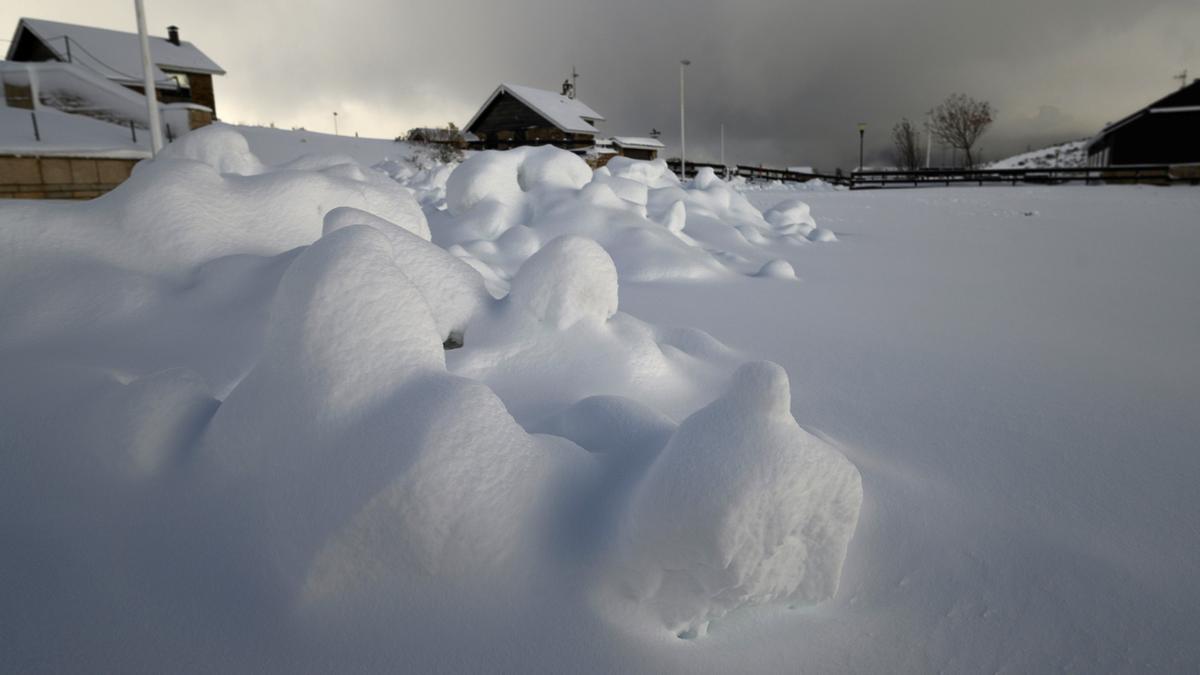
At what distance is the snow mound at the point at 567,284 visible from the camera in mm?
3732

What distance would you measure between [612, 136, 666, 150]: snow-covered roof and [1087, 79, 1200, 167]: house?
20302 millimetres

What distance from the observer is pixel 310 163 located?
6.30 meters

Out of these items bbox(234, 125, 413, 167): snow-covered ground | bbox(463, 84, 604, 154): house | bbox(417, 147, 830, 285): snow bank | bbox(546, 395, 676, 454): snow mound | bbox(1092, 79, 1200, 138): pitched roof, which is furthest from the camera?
bbox(463, 84, 604, 154): house

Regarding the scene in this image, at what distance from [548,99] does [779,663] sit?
32.6 metres

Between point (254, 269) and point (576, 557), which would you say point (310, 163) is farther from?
point (576, 557)

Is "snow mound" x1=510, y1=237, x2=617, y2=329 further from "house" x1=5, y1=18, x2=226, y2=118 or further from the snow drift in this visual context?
"house" x1=5, y1=18, x2=226, y2=118

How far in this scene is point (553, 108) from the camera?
30531 mm

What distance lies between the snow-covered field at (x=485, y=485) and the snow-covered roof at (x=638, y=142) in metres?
28.1

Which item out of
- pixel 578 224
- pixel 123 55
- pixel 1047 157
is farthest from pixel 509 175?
pixel 1047 157

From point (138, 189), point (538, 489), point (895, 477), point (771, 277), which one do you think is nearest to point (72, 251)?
point (138, 189)

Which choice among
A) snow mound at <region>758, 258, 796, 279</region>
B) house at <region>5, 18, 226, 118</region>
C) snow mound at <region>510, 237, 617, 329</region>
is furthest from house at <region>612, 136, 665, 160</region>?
snow mound at <region>510, 237, 617, 329</region>

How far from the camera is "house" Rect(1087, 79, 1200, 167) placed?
2514 cm

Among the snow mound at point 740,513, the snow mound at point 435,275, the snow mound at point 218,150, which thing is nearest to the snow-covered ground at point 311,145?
the snow mound at point 218,150

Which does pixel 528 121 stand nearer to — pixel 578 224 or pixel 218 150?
pixel 578 224
